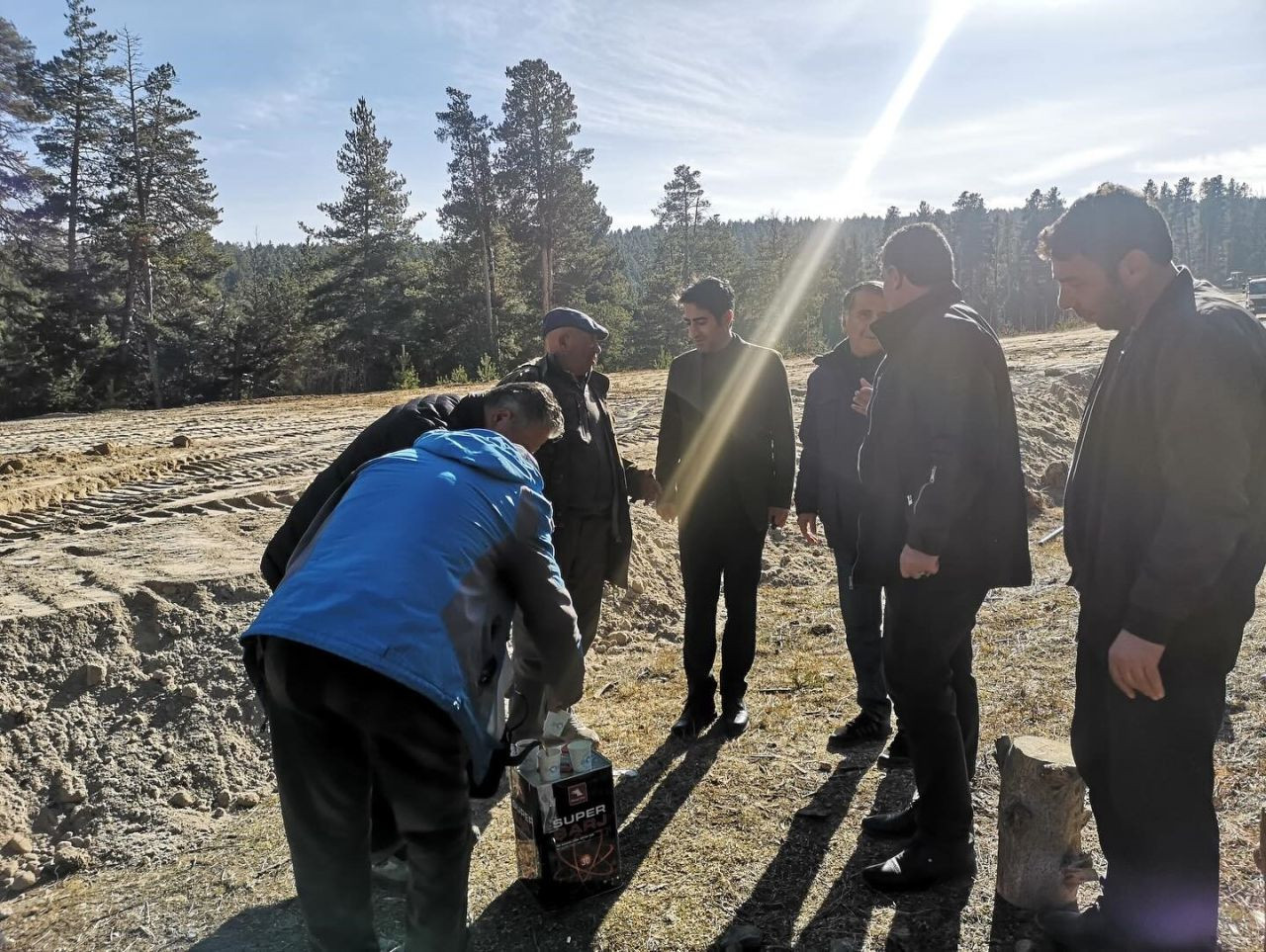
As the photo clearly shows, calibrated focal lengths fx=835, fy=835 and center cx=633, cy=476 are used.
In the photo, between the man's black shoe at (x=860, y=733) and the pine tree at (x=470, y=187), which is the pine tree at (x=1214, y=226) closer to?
the pine tree at (x=470, y=187)

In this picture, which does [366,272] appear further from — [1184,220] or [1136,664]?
[1184,220]

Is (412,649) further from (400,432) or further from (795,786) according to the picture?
(795,786)

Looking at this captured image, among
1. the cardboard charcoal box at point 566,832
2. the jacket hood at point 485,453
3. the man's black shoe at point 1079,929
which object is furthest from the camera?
the cardboard charcoal box at point 566,832

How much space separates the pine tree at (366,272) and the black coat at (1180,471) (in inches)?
1089

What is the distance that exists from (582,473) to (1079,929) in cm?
239

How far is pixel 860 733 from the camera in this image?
3941 mm

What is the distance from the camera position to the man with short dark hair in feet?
6.17

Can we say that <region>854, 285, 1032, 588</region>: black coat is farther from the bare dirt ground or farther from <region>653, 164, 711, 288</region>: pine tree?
<region>653, 164, 711, 288</region>: pine tree

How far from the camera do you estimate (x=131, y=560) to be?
15.6 feet

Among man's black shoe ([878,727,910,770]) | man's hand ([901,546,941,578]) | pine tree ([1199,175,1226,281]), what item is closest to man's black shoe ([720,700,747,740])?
man's black shoe ([878,727,910,770])

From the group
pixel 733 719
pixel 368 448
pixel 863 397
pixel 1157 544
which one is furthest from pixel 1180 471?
pixel 733 719

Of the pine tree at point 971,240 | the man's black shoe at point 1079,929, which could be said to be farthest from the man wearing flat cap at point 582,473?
the pine tree at point 971,240

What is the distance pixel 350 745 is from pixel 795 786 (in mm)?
2196

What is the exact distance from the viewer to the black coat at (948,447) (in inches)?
99.3
